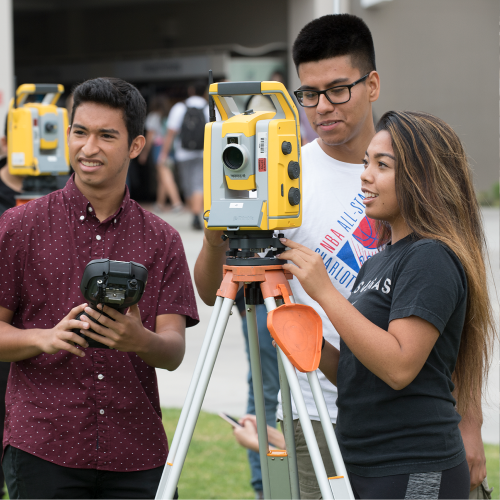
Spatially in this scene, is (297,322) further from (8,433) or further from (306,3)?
(306,3)

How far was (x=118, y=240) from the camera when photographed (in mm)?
2400

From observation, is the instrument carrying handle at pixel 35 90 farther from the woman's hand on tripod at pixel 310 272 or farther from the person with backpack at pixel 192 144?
the person with backpack at pixel 192 144

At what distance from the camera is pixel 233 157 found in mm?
2000

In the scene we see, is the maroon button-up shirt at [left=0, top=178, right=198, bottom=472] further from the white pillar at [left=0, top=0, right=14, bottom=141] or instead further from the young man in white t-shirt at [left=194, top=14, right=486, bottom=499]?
the white pillar at [left=0, top=0, right=14, bottom=141]

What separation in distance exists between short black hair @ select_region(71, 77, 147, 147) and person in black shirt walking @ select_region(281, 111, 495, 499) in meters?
0.81

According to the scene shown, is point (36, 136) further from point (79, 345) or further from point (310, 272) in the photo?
point (310, 272)

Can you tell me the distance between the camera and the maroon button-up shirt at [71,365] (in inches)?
89.3

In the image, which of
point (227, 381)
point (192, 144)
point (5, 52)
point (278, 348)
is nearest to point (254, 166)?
point (278, 348)

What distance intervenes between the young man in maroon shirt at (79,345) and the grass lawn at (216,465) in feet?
6.07

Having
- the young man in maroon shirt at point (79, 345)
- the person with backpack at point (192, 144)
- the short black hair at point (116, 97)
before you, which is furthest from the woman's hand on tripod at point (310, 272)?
the person with backpack at point (192, 144)

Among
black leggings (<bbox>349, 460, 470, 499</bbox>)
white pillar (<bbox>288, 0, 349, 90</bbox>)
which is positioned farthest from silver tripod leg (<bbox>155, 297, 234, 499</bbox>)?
white pillar (<bbox>288, 0, 349, 90</bbox>)

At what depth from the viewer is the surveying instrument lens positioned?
1.98 meters

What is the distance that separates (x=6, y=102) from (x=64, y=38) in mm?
8242

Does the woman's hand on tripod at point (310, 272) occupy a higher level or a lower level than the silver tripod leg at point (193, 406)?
higher
